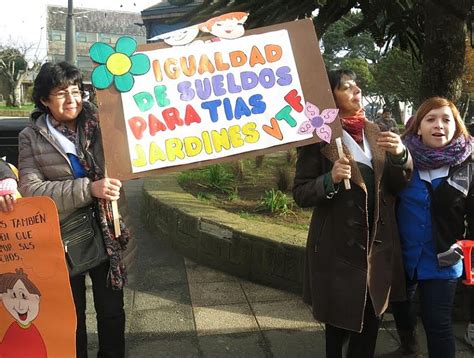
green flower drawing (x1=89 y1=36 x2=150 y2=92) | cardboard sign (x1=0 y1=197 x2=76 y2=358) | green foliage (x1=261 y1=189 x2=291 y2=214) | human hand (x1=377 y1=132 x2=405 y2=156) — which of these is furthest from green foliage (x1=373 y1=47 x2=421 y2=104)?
cardboard sign (x1=0 y1=197 x2=76 y2=358)

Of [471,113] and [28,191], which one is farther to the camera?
[471,113]

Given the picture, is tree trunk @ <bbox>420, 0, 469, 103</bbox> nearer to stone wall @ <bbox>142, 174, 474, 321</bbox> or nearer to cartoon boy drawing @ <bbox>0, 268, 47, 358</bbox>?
stone wall @ <bbox>142, 174, 474, 321</bbox>

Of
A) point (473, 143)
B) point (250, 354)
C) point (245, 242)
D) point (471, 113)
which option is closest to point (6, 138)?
point (245, 242)

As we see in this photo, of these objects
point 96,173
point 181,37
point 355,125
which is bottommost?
point 96,173

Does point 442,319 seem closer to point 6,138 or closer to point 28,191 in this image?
point 28,191

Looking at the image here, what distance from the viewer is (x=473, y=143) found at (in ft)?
7.62

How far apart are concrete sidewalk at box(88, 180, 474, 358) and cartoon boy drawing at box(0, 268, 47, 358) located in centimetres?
72

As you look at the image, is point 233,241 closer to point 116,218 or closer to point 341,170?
point 116,218

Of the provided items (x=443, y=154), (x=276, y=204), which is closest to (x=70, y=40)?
(x=276, y=204)

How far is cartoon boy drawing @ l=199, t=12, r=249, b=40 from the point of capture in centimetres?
224

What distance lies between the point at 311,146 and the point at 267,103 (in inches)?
12.2

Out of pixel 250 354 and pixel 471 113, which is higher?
pixel 471 113

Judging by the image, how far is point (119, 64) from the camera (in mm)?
2119

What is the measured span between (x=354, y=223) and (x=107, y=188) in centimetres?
115
